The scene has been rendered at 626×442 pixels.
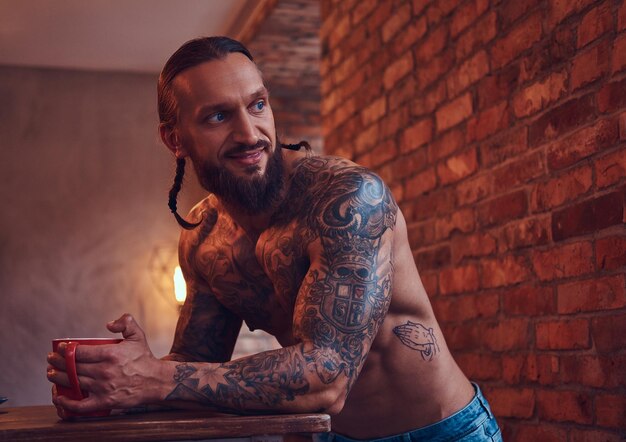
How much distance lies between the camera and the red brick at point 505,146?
216 cm

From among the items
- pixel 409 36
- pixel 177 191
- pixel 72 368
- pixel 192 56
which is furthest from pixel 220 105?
pixel 409 36

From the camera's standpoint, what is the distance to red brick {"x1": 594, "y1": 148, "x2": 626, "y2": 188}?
1745 millimetres

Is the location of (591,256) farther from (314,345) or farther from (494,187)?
(314,345)

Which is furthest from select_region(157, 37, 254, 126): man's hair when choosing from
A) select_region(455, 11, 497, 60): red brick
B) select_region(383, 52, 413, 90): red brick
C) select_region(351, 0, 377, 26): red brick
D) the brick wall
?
select_region(351, 0, 377, 26): red brick

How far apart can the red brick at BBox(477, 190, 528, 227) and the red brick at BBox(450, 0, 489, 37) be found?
55cm

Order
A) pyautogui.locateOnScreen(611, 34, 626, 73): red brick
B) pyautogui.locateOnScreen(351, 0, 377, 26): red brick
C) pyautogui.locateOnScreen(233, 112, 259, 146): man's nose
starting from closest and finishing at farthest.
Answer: pyautogui.locateOnScreen(233, 112, 259, 146): man's nose → pyautogui.locateOnScreen(611, 34, 626, 73): red brick → pyautogui.locateOnScreen(351, 0, 377, 26): red brick

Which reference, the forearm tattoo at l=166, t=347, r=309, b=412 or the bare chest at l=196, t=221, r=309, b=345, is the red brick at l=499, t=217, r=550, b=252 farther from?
the forearm tattoo at l=166, t=347, r=309, b=412

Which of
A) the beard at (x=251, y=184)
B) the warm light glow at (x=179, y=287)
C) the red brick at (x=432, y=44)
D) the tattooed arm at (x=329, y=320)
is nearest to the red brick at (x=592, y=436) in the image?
the tattooed arm at (x=329, y=320)

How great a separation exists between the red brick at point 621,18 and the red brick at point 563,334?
65 centimetres

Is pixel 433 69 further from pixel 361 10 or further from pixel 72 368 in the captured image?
pixel 72 368

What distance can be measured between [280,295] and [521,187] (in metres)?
0.80

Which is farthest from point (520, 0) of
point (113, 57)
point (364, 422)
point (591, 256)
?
point (113, 57)

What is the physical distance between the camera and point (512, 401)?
2.25 metres

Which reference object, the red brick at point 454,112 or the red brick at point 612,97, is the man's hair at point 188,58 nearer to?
the red brick at point 612,97
